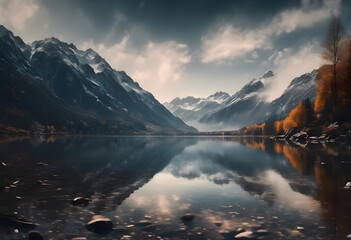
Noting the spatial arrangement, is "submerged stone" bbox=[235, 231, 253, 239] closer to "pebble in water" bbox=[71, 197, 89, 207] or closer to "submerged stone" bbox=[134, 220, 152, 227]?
"submerged stone" bbox=[134, 220, 152, 227]

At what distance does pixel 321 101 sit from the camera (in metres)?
94.5

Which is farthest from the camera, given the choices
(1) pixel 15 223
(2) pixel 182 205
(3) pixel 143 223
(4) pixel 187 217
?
(2) pixel 182 205

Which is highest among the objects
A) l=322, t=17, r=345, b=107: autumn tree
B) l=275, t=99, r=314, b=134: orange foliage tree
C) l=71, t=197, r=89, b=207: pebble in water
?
l=322, t=17, r=345, b=107: autumn tree

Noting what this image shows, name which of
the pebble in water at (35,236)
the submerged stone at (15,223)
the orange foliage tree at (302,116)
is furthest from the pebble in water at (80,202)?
the orange foliage tree at (302,116)

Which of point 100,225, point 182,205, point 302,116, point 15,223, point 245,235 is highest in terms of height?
point 302,116

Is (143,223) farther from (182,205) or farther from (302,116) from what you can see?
(302,116)

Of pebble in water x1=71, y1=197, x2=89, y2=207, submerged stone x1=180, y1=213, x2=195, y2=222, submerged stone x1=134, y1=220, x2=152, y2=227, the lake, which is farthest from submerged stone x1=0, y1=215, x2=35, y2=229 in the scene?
submerged stone x1=180, y1=213, x2=195, y2=222

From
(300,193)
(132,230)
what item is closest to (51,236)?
(132,230)

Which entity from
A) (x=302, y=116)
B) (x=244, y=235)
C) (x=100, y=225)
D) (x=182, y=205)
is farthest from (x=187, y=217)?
(x=302, y=116)

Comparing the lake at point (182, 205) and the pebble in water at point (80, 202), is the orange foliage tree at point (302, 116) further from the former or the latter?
the pebble in water at point (80, 202)

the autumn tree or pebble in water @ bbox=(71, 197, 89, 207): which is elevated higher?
the autumn tree

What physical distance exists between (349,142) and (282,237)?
281 feet

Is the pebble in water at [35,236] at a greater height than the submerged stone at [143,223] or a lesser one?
greater

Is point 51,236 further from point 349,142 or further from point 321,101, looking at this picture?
point 321,101
